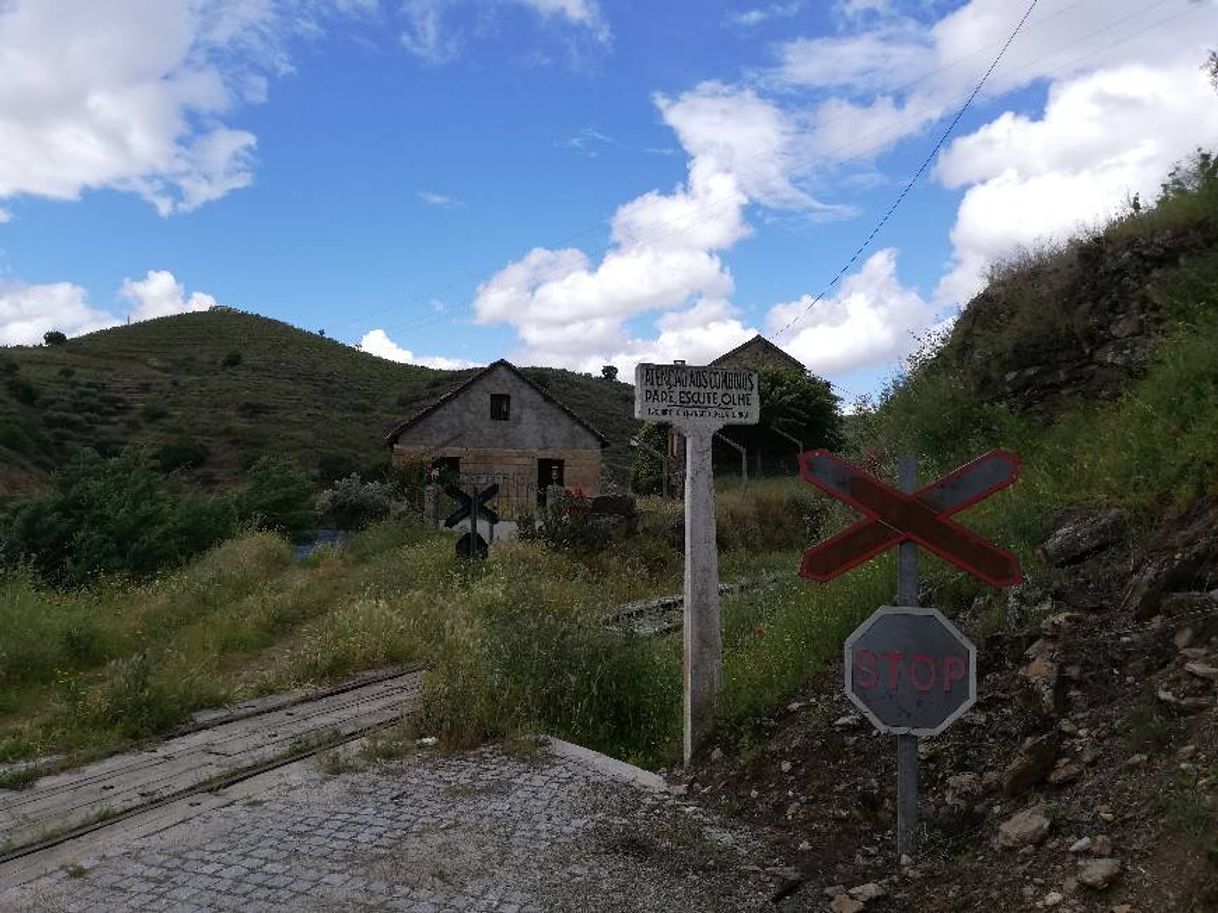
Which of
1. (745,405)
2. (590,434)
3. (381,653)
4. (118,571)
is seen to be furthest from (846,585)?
(590,434)

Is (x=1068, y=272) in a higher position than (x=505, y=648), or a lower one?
higher

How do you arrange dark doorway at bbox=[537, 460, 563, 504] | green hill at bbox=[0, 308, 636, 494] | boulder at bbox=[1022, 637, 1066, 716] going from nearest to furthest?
1. boulder at bbox=[1022, 637, 1066, 716]
2. dark doorway at bbox=[537, 460, 563, 504]
3. green hill at bbox=[0, 308, 636, 494]

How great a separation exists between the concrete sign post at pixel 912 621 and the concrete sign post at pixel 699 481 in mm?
1820

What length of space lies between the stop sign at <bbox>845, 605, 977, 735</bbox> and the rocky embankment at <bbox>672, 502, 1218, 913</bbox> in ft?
1.39

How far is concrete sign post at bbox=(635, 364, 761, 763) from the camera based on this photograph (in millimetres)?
5562

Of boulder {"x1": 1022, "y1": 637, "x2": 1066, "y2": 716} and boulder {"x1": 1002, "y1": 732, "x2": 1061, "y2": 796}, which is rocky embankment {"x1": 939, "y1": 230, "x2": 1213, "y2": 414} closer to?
boulder {"x1": 1022, "y1": 637, "x2": 1066, "y2": 716}

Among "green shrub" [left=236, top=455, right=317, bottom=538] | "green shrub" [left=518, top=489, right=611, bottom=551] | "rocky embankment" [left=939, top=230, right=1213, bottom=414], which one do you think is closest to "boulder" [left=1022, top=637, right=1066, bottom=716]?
"rocky embankment" [left=939, top=230, right=1213, bottom=414]

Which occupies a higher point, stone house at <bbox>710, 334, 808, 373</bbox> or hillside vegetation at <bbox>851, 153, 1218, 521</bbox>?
stone house at <bbox>710, 334, 808, 373</bbox>

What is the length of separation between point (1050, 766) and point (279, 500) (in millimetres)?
20948

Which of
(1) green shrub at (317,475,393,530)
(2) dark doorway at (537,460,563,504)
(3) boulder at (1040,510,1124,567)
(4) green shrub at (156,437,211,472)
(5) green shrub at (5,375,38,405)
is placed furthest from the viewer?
(5) green shrub at (5,375,38,405)

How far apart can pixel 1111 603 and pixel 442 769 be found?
12.4 ft

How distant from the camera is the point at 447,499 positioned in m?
20.7

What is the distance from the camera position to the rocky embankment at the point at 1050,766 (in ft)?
10.2

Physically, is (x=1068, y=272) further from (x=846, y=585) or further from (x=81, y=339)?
(x=81, y=339)
